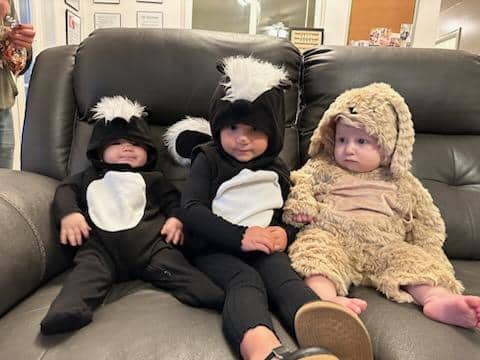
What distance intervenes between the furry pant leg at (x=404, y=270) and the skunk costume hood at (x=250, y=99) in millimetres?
408

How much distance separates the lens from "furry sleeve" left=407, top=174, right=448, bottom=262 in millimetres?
1081

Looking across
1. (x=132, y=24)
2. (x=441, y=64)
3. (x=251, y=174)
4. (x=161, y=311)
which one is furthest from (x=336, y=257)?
(x=132, y=24)

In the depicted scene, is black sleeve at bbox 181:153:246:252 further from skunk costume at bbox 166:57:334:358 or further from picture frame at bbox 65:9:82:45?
picture frame at bbox 65:9:82:45

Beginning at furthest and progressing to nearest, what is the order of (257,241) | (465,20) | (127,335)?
1. (465,20)
2. (257,241)
3. (127,335)

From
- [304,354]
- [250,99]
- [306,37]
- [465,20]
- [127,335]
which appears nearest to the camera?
[304,354]

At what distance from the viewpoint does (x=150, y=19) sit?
357cm

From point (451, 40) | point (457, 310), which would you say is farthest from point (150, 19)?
point (451, 40)

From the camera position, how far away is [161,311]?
83cm

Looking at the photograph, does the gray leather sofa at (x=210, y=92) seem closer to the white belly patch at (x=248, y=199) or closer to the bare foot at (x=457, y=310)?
the bare foot at (x=457, y=310)

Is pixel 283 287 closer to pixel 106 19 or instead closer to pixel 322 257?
pixel 322 257

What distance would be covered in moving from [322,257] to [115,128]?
0.67m

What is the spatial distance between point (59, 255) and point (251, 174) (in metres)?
0.52

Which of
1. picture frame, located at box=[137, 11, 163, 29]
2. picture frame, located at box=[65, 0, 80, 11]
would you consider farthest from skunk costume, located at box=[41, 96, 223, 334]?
picture frame, located at box=[137, 11, 163, 29]

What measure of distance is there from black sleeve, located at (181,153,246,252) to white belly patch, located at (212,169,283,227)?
44 millimetres
